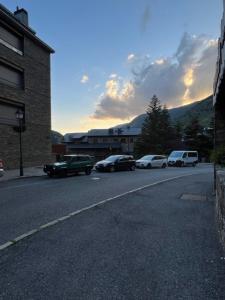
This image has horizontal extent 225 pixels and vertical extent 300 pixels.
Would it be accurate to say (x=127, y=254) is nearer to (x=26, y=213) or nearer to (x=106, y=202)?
(x=26, y=213)

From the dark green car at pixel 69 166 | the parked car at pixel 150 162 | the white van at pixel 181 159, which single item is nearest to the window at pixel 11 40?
the dark green car at pixel 69 166

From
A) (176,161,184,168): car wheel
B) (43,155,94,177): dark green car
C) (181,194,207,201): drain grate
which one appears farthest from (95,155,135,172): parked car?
(181,194,207,201): drain grate

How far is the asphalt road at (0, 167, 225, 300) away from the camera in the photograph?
3246 mm

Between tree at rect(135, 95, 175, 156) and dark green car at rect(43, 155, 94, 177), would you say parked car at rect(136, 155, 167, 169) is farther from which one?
tree at rect(135, 95, 175, 156)

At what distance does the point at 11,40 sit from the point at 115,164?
15036 millimetres

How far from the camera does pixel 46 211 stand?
751 cm

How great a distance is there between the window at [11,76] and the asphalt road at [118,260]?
1976 centimetres

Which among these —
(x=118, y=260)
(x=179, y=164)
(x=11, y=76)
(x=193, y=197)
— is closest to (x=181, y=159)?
(x=179, y=164)

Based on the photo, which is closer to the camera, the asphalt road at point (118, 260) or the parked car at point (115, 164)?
the asphalt road at point (118, 260)

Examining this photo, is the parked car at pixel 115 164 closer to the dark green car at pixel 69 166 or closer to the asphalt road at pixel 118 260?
the dark green car at pixel 69 166

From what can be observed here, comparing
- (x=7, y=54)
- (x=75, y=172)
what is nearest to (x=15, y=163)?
(x=75, y=172)

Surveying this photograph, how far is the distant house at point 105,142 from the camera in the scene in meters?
66.8

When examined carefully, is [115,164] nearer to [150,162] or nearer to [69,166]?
[69,166]

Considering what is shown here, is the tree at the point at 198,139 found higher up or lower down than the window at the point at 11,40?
lower down
